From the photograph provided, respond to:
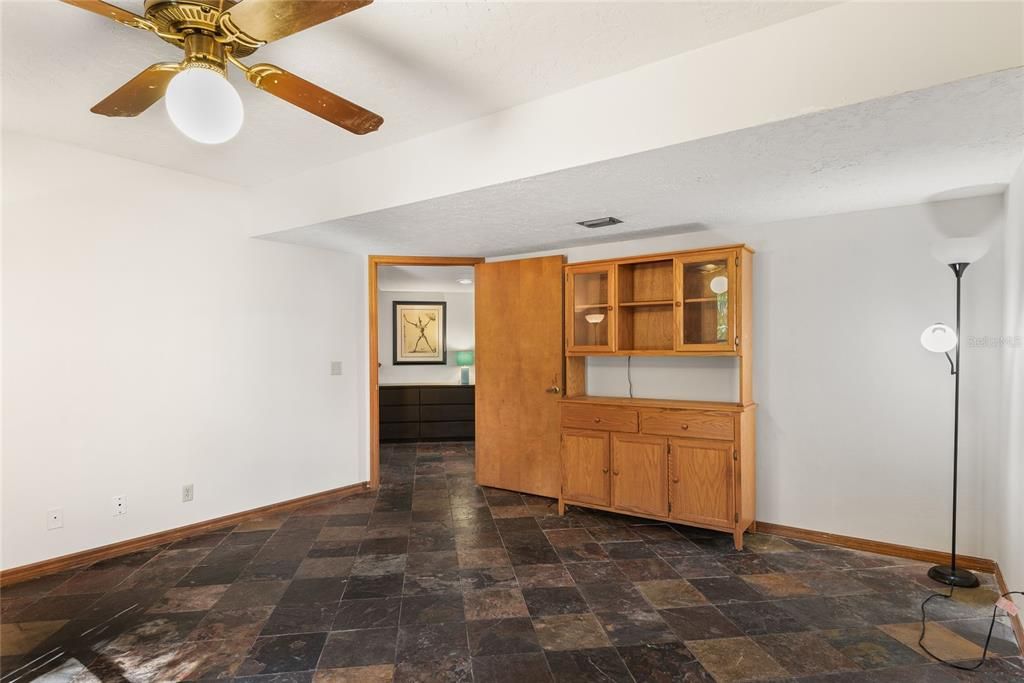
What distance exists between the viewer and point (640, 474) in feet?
11.1

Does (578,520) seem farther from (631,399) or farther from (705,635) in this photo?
(705,635)

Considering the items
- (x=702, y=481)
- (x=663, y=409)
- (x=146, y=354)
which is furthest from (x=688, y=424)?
(x=146, y=354)

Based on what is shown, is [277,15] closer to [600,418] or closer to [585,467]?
[600,418]

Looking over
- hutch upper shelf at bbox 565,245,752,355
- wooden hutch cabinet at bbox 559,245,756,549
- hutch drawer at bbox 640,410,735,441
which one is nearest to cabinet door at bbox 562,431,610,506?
wooden hutch cabinet at bbox 559,245,756,549

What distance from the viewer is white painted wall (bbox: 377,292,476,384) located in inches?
279

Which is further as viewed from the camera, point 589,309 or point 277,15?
point 589,309

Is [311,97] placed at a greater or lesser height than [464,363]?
greater

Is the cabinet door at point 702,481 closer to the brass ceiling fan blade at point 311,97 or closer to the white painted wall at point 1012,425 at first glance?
the white painted wall at point 1012,425

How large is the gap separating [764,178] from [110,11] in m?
2.57

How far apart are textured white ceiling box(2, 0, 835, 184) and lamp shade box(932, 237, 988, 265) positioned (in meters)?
1.61

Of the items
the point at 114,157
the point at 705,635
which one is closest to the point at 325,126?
the point at 114,157

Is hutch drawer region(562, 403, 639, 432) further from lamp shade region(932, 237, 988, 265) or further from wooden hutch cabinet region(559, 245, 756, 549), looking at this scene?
lamp shade region(932, 237, 988, 265)

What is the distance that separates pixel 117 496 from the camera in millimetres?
3012

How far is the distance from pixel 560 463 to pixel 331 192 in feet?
8.26
